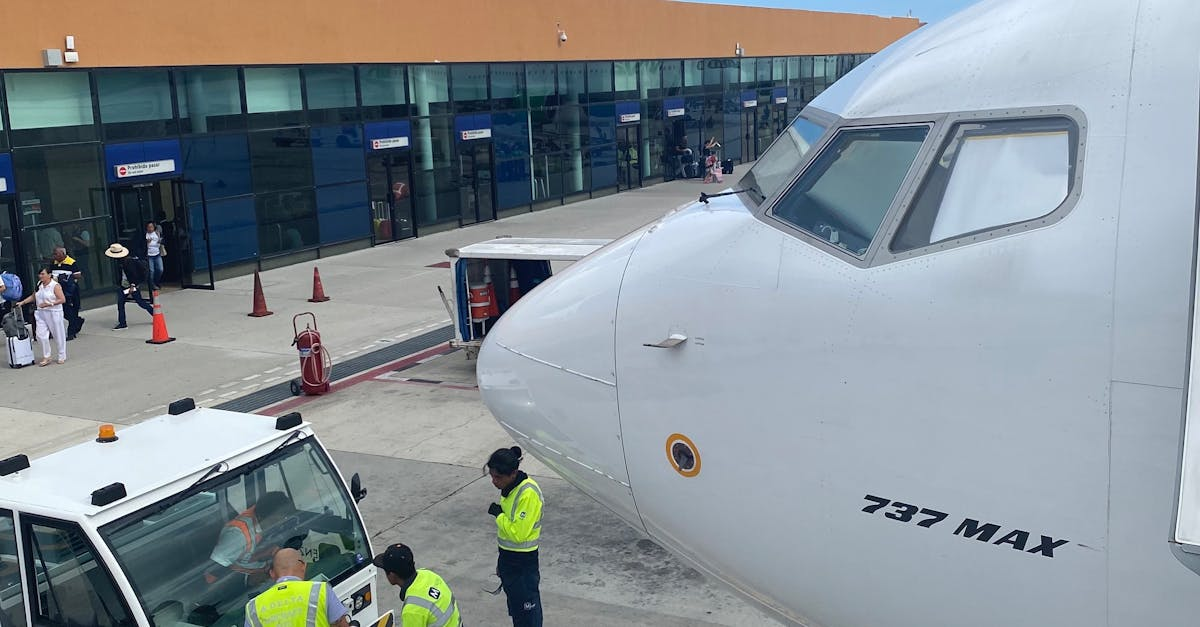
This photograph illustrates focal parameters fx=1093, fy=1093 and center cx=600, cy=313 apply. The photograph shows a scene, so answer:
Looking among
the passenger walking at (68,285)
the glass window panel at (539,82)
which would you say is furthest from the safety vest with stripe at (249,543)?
the glass window panel at (539,82)

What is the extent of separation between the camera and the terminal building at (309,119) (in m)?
20.9

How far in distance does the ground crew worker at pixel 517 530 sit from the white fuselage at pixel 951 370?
212 centimetres

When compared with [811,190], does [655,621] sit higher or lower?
lower

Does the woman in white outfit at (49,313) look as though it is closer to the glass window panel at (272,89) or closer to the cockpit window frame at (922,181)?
the glass window panel at (272,89)

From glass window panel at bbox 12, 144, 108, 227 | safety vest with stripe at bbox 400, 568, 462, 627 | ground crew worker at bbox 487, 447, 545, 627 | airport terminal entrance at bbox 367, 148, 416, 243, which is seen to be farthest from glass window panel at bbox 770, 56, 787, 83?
safety vest with stripe at bbox 400, 568, 462, 627

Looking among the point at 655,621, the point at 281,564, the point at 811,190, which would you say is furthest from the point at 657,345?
the point at 655,621

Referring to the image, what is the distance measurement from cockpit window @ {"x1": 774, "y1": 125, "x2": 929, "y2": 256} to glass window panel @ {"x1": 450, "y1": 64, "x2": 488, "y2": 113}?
27.8 meters

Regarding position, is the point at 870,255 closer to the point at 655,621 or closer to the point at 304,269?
the point at 655,621

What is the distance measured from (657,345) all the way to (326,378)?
11.0 metres

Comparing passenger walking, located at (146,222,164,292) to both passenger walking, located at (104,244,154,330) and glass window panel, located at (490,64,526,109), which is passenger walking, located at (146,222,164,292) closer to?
passenger walking, located at (104,244,154,330)

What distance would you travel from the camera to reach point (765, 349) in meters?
4.38

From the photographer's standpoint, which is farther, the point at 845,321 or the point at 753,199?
the point at 753,199

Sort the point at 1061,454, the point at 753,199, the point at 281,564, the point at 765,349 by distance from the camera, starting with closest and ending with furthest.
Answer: the point at 1061,454
the point at 765,349
the point at 753,199
the point at 281,564

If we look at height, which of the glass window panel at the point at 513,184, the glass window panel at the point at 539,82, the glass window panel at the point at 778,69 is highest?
the glass window panel at the point at 778,69
